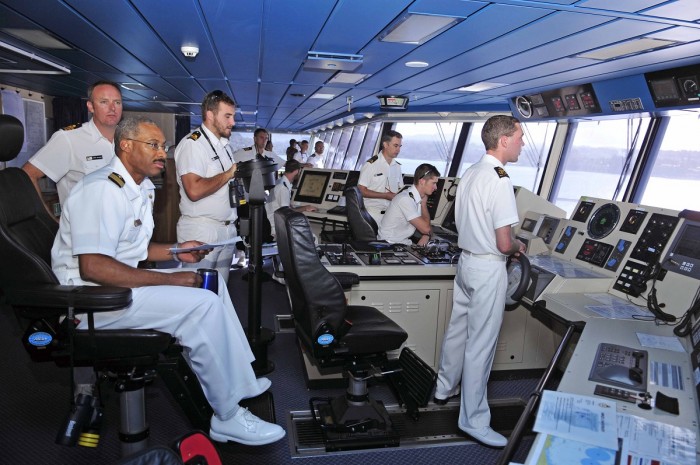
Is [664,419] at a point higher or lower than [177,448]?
higher

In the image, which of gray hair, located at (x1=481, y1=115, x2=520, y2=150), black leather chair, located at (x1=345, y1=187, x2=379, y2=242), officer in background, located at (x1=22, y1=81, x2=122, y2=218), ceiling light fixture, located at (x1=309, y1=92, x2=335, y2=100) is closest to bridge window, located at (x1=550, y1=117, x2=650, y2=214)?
black leather chair, located at (x1=345, y1=187, x2=379, y2=242)

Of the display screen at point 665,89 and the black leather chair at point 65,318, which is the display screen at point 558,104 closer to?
the display screen at point 665,89

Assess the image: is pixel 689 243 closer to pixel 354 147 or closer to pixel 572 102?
pixel 572 102

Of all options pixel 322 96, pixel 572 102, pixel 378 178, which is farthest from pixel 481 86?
pixel 322 96

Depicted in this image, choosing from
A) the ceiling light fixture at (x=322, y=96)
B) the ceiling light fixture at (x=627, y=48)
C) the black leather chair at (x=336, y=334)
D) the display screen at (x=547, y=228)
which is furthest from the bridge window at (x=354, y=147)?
the black leather chair at (x=336, y=334)

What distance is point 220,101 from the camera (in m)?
2.83

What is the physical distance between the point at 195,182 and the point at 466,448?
199 centimetres

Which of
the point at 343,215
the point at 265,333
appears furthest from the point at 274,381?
the point at 343,215

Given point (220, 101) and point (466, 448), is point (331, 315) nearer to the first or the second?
point (466, 448)

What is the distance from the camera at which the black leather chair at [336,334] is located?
2.18 m

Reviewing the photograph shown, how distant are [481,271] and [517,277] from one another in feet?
0.99

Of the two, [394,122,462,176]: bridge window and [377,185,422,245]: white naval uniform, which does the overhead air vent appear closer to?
[377,185,422,245]: white naval uniform

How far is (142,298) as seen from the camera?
1803 millimetres

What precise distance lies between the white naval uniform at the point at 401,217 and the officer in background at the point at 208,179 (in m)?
1.47
